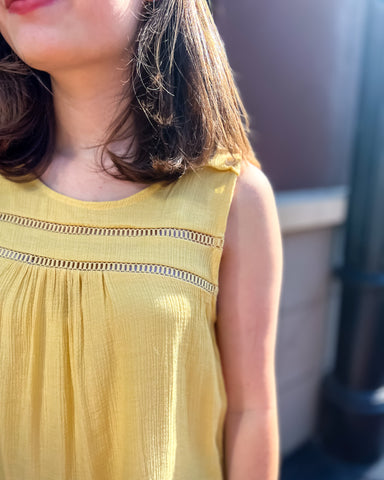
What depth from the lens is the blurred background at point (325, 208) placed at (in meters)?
2.03

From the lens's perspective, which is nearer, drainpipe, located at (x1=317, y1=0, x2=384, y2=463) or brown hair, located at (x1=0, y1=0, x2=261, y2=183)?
brown hair, located at (x1=0, y1=0, x2=261, y2=183)

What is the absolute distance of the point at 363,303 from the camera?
226cm

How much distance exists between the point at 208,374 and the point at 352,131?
1909 millimetres

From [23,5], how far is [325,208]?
1.78 m

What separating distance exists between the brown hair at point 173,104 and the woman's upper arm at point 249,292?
122mm

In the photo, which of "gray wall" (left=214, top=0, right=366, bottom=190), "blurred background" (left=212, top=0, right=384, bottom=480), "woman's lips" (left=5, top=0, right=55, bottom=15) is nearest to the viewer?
"woman's lips" (left=5, top=0, right=55, bottom=15)

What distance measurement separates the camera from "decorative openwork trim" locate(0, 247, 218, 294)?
0.86m

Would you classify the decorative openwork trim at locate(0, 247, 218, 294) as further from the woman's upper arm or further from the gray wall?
the gray wall

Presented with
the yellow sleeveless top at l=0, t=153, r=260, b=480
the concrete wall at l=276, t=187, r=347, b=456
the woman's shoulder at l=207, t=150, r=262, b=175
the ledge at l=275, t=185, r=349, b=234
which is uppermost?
the woman's shoulder at l=207, t=150, r=262, b=175

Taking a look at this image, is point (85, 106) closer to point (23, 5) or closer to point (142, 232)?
point (23, 5)

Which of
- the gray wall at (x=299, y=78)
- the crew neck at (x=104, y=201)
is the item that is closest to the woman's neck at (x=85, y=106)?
the crew neck at (x=104, y=201)

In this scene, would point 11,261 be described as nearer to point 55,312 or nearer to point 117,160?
point 55,312

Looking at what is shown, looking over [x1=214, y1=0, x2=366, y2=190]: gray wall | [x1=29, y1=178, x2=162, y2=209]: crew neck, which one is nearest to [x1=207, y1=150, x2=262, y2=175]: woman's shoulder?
[x1=29, y1=178, x2=162, y2=209]: crew neck

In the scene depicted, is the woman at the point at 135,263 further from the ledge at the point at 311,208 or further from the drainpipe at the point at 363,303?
the drainpipe at the point at 363,303
